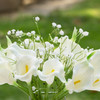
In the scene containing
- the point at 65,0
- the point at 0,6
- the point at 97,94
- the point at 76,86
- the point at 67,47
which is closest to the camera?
the point at 76,86

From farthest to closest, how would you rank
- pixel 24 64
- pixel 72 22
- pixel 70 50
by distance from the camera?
pixel 72 22 < pixel 70 50 < pixel 24 64

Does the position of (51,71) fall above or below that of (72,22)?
below

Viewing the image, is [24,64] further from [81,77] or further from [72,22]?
[72,22]

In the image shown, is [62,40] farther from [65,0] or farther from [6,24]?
[65,0]

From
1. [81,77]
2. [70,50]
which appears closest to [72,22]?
[70,50]

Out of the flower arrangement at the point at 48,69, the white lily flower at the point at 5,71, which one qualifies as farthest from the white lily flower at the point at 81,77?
the white lily flower at the point at 5,71

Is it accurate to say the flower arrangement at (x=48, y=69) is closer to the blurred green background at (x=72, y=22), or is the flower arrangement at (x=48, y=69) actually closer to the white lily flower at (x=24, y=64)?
the white lily flower at (x=24, y=64)

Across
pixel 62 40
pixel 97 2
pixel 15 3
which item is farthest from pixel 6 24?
pixel 62 40
